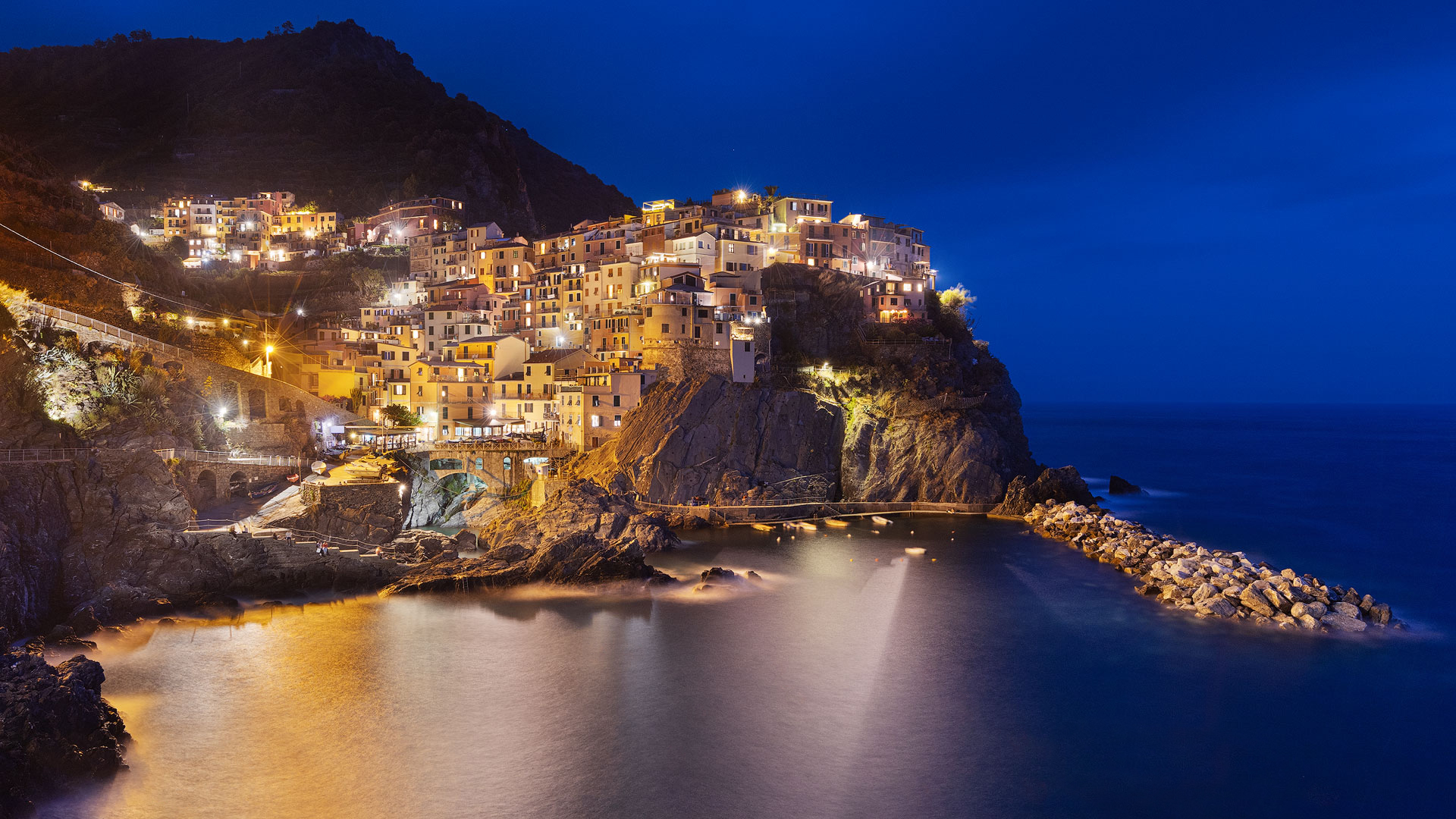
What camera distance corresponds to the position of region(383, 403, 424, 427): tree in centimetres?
4209

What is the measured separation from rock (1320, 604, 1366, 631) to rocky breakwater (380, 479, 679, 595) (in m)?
18.9

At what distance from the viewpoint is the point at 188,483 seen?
28.1 m

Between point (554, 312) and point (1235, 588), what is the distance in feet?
123

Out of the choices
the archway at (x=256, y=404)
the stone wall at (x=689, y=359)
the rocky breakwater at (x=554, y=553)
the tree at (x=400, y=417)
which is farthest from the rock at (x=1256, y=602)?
the archway at (x=256, y=404)

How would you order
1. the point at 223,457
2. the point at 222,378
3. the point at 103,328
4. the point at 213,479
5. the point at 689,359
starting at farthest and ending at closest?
the point at 689,359, the point at 222,378, the point at 223,457, the point at 103,328, the point at 213,479

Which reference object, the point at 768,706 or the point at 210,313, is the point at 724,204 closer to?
the point at 210,313

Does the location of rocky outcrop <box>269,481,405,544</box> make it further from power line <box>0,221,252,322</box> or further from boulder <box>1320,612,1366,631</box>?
boulder <box>1320,612,1366,631</box>

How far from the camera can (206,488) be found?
2900 cm

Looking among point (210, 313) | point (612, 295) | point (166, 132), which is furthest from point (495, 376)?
point (166, 132)

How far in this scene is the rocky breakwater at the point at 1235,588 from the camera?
24.1 metres

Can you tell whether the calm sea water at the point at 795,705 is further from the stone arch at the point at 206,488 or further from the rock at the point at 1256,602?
the stone arch at the point at 206,488

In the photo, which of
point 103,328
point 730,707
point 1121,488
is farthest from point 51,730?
point 1121,488

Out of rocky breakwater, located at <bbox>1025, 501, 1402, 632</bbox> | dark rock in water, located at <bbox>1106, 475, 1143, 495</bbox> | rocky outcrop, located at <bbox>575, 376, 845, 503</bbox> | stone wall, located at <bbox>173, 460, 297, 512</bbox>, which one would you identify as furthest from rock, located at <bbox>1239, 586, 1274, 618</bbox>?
stone wall, located at <bbox>173, 460, 297, 512</bbox>

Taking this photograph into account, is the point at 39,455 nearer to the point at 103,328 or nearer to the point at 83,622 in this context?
the point at 83,622
